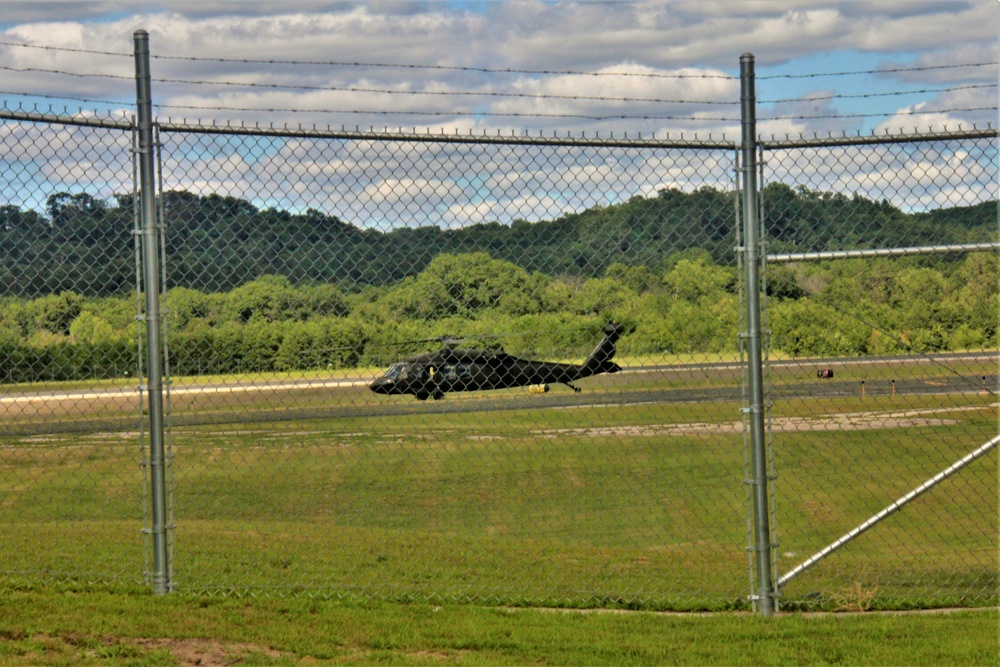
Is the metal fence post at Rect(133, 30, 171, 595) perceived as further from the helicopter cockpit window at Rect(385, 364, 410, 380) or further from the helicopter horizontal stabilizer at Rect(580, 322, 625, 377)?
the helicopter horizontal stabilizer at Rect(580, 322, 625, 377)

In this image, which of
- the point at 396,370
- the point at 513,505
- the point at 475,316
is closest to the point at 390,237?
the point at 475,316

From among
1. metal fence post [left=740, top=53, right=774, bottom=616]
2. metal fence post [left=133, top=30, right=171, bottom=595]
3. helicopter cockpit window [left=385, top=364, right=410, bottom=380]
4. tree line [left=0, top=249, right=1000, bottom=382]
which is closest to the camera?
metal fence post [left=133, top=30, right=171, bottom=595]

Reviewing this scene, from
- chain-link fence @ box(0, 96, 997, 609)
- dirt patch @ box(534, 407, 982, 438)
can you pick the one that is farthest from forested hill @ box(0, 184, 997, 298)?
dirt patch @ box(534, 407, 982, 438)

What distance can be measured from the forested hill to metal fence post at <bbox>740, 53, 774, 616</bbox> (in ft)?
0.82

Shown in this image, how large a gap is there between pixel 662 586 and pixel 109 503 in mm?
9019

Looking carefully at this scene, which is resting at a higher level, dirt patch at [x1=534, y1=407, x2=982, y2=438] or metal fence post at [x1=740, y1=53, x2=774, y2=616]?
metal fence post at [x1=740, y1=53, x2=774, y2=616]

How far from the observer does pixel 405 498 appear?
14.6 m

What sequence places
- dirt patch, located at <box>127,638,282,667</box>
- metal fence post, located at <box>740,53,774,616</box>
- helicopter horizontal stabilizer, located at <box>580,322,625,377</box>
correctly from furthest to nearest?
helicopter horizontal stabilizer, located at <box>580,322,625,377</box> → metal fence post, located at <box>740,53,774,616</box> → dirt patch, located at <box>127,638,282,667</box>

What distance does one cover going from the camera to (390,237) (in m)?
6.56

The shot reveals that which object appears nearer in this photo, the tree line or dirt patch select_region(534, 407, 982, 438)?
the tree line

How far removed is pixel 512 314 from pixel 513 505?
298 inches

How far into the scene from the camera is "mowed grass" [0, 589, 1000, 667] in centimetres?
532

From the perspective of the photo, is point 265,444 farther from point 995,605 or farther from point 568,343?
point 995,605

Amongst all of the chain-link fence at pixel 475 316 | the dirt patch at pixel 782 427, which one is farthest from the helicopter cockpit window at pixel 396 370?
the dirt patch at pixel 782 427
